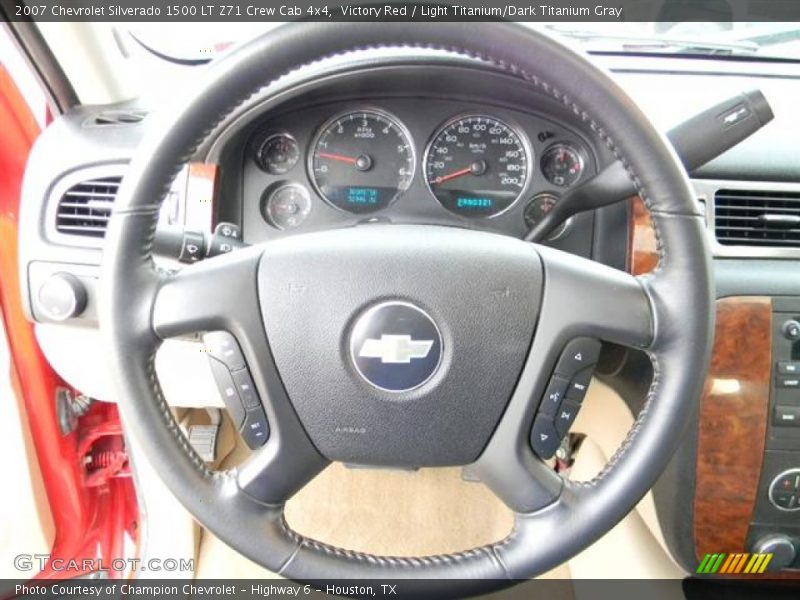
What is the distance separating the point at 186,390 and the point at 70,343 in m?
0.23

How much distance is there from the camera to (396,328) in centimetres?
81

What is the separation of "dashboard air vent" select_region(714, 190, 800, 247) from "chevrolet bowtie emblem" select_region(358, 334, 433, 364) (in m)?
0.64

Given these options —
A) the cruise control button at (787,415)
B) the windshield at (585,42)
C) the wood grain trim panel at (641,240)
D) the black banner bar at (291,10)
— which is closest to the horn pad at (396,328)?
the wood grain trim panel at (641,240)

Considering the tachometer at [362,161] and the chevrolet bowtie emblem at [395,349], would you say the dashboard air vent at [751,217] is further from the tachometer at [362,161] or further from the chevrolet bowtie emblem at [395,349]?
the chevrolet bowtie emblem at [395,349]

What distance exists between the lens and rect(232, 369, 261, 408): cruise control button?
0.83 m

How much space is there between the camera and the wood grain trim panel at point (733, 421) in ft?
3.69

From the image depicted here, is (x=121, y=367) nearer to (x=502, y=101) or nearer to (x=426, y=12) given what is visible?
(x=426, y=12)

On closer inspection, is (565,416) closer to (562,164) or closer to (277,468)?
(277,468)

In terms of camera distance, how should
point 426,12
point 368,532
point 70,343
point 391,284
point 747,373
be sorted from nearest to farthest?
1. point 426,12
2. point 391,284
3. point 747,373
4. point 70,343
5. point 368,532

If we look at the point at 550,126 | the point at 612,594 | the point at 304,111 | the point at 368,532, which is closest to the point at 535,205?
the point at 550,126

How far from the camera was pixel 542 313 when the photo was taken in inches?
32.2

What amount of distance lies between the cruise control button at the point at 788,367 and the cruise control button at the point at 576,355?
0.49 metres

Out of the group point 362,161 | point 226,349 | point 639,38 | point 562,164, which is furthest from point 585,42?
point 226,349

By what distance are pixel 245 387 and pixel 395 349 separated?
18 centimetres
